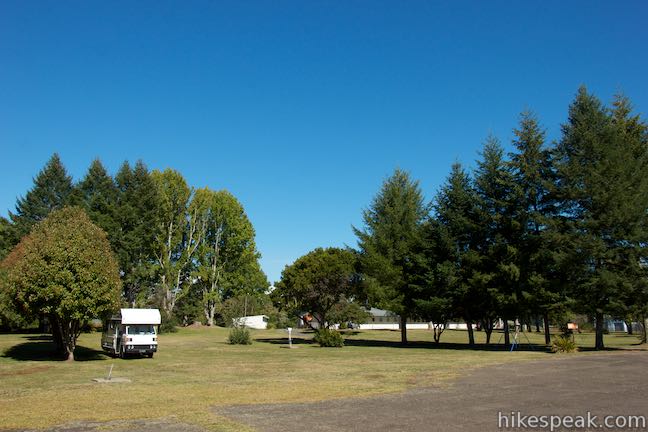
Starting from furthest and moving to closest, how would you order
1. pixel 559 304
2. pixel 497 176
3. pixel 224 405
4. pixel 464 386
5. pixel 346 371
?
pixel 497 176, pixel 559 304, pixel 346 371, pixel 464 386, pixel 224 405

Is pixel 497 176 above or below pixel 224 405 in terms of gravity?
above

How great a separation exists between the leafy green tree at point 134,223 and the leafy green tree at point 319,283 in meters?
22.5

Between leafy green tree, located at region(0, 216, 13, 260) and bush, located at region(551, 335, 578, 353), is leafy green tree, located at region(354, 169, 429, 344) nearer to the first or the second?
bush, located at region(551, 335, 578, 353)

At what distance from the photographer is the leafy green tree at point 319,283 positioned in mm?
44969

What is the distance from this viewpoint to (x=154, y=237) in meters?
68.4

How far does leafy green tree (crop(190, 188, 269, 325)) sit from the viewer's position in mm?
74312

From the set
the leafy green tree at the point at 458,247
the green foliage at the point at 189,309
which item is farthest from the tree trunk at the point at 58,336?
the green foliage at the point at 189,309

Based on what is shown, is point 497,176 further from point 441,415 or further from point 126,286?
point 126,286

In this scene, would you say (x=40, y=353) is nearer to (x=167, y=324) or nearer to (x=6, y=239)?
(x=167, y=324)

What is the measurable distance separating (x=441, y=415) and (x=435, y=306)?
2801 centimetres

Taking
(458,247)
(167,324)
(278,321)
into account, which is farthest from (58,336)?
(278,321)

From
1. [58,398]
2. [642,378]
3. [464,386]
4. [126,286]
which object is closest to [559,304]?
[642,378]

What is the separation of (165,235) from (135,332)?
4124cm

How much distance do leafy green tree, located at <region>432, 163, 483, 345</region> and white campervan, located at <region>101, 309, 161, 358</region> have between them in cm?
2035
